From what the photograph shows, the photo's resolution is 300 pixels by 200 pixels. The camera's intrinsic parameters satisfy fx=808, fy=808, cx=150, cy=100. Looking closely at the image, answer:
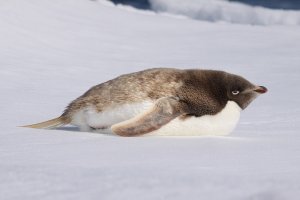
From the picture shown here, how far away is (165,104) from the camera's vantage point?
5344 mm

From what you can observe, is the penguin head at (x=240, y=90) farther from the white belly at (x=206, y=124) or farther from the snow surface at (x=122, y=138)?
the snow surface at (x=122, y=138)

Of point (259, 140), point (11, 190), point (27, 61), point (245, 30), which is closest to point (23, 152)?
point (11, 190)

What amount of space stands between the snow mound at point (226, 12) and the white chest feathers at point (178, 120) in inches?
528

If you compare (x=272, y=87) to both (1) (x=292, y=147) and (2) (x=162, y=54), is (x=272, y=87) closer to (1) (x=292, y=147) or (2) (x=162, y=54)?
(2) (x=162, y=54)

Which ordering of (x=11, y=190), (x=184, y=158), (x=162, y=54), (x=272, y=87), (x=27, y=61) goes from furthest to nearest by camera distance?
(x=162, y=54), (x=27, y=61), (x=272, y=87), (x=184, y=158), (x=11, y=190)

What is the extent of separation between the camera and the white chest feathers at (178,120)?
213 inches

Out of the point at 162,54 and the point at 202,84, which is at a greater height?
the point at 162,54

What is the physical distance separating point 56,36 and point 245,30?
4.04 meters

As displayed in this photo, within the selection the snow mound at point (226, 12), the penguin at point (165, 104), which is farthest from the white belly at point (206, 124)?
the snow mound at point (226, 12)

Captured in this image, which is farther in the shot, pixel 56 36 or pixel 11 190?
pixel 56 36

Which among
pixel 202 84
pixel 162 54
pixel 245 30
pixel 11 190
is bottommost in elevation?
pixel 11 190

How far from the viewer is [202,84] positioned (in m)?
5.59

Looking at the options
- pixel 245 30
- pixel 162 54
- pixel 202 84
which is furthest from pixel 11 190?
pixel 245 30

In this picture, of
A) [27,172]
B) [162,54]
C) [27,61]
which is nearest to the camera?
[27,172]
